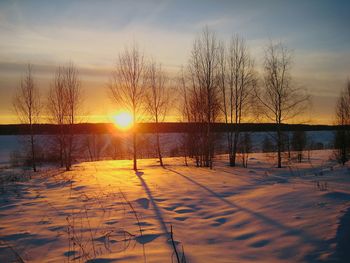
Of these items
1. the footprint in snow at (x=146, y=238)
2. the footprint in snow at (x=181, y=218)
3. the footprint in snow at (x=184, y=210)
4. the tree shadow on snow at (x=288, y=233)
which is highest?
the tree shadow on snow at (x=288, y=233)

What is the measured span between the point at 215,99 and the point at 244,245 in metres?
19.4

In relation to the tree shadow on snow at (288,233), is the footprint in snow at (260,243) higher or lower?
lower

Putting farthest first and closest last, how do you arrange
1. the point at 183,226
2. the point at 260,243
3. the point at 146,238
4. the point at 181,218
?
the point at 181,218
the point at 183,226
the point at 146,238
the point at 260,243

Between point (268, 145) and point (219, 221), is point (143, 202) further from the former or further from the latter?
point (268, 145)

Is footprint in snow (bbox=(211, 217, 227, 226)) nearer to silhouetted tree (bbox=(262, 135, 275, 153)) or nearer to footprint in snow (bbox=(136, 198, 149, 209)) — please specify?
footprint in snow (bbox=(136, 198, 149, 209))

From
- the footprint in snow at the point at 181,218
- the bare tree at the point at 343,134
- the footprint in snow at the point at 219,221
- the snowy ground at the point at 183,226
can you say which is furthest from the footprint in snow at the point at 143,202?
the bare tree at the point at 343,134

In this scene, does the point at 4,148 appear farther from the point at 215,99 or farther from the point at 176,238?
the point at 176,238

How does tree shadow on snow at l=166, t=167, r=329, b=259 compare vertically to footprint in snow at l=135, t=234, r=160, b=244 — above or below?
above

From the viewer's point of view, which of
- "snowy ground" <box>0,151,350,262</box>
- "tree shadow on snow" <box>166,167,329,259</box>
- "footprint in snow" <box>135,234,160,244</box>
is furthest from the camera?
"footprint in snow" <box>135,234,160,244</box>

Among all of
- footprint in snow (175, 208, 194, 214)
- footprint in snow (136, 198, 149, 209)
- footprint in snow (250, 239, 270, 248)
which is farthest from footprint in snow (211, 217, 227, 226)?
footprint in snow (136, 198, 149, 209)

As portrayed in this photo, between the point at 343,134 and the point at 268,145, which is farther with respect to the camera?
the point at 268,145

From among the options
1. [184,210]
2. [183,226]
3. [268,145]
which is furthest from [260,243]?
[268,145]

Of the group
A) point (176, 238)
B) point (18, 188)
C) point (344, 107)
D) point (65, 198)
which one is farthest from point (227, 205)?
point (344, 107)

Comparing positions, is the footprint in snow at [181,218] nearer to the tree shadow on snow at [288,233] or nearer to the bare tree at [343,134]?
the tree shadow on snow at [288,233]
